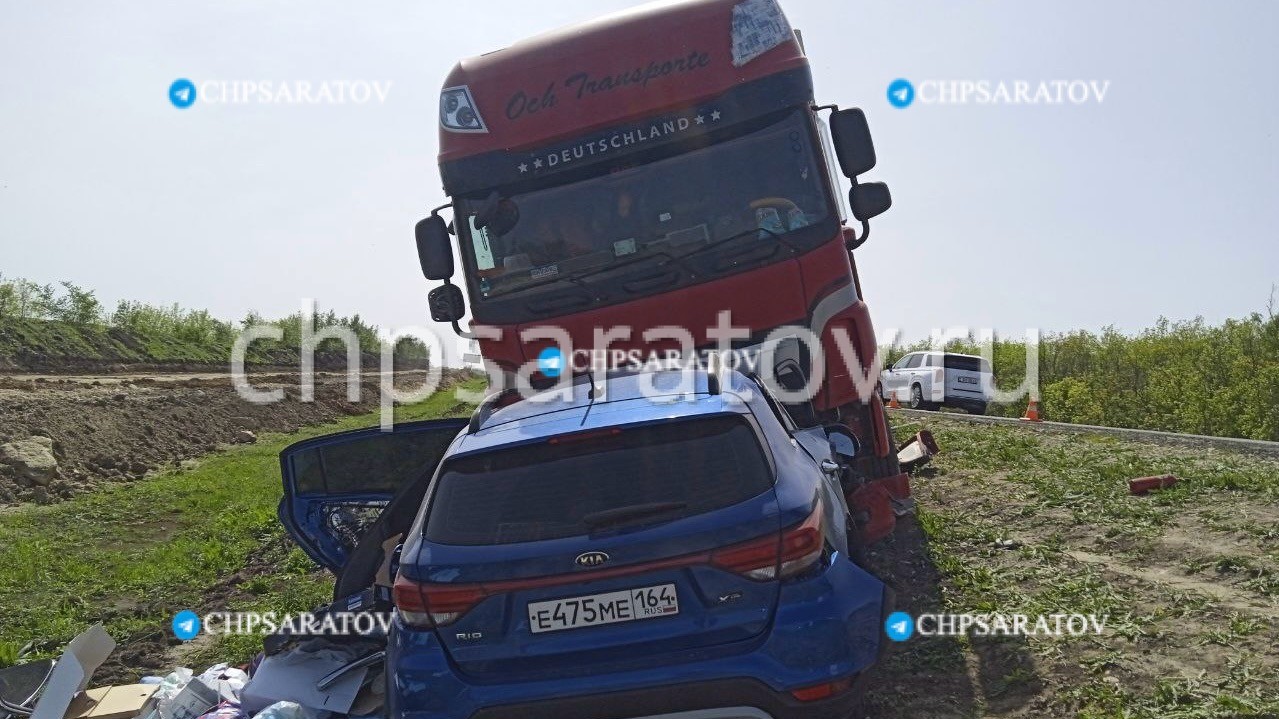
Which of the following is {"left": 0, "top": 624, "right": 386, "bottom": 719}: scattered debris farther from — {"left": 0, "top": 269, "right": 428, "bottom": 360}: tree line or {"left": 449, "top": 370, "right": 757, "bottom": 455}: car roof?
{"left": 0, "top": 269, "right": 428, "bottom": 360}: tree line

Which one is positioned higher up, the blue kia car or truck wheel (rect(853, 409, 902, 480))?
the blue kia car

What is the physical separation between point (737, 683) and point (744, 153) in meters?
4.96

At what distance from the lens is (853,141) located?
25.9 feet

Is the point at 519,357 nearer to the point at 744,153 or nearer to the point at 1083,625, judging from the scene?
the point at 744,153

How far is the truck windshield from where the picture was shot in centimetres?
773

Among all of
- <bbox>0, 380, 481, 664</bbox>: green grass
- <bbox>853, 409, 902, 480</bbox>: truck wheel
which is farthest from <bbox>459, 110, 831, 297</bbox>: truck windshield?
<bbox>0, 380, 481, 664</bbox>: green grass


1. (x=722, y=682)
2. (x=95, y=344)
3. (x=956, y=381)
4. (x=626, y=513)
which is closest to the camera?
(x=722, y=682)

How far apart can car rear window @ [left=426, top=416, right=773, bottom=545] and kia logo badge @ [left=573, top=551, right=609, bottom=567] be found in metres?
0.10

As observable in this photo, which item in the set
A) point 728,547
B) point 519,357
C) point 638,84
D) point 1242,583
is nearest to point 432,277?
point 519,357

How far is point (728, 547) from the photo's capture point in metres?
3.67

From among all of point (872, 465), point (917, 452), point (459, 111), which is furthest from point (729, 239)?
point (917, 452)

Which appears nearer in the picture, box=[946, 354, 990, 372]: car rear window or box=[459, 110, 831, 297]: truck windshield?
box=[459, 110, 831, 297]: truck windshield

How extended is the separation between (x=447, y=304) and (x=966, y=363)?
22.0 metres

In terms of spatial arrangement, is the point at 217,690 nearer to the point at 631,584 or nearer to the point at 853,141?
the point at 631,584
